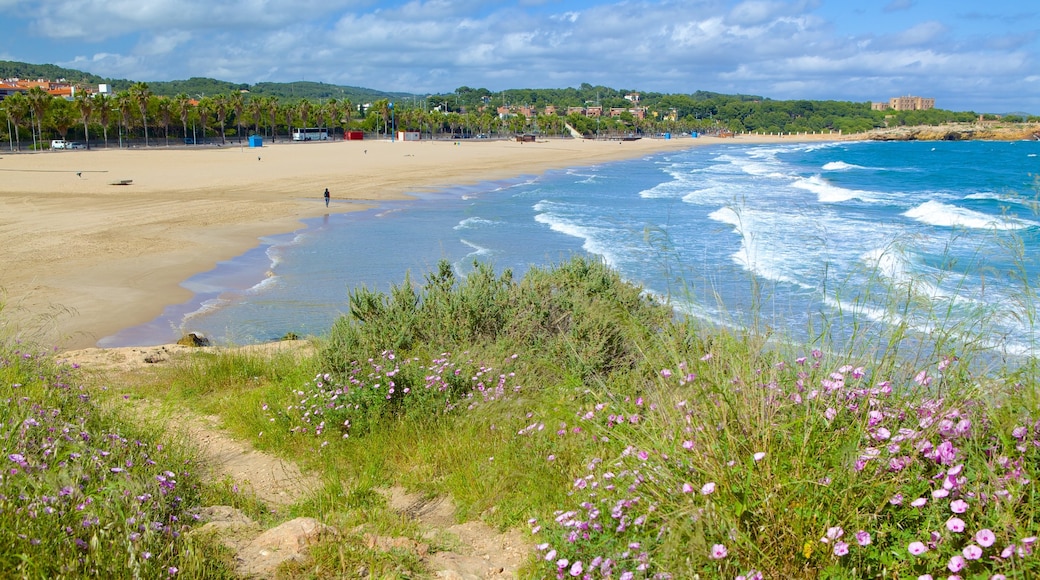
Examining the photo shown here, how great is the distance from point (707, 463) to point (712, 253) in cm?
1648

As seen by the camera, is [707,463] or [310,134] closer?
[707,463]

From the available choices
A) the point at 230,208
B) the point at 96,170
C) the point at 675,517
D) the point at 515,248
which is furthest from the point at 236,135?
the point at 675,517

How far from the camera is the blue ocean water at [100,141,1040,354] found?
457 cm

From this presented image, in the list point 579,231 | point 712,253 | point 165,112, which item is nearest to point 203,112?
point 165,112

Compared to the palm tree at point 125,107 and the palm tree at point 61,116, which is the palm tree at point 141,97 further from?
the palm tree at point 61,116

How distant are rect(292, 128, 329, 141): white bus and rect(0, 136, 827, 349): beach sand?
44.3 m

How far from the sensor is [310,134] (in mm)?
111938

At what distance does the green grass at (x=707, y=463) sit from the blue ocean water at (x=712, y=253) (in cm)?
41

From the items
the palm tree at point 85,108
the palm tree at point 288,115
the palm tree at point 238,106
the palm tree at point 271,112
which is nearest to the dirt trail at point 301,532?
the palm tree at point 85,108

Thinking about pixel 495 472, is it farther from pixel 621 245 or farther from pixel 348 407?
pixel 621 245

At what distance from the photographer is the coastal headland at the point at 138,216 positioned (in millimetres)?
15664

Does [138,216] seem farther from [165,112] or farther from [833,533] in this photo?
[165,112]

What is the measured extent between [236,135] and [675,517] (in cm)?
11198

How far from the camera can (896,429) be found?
314 cm
